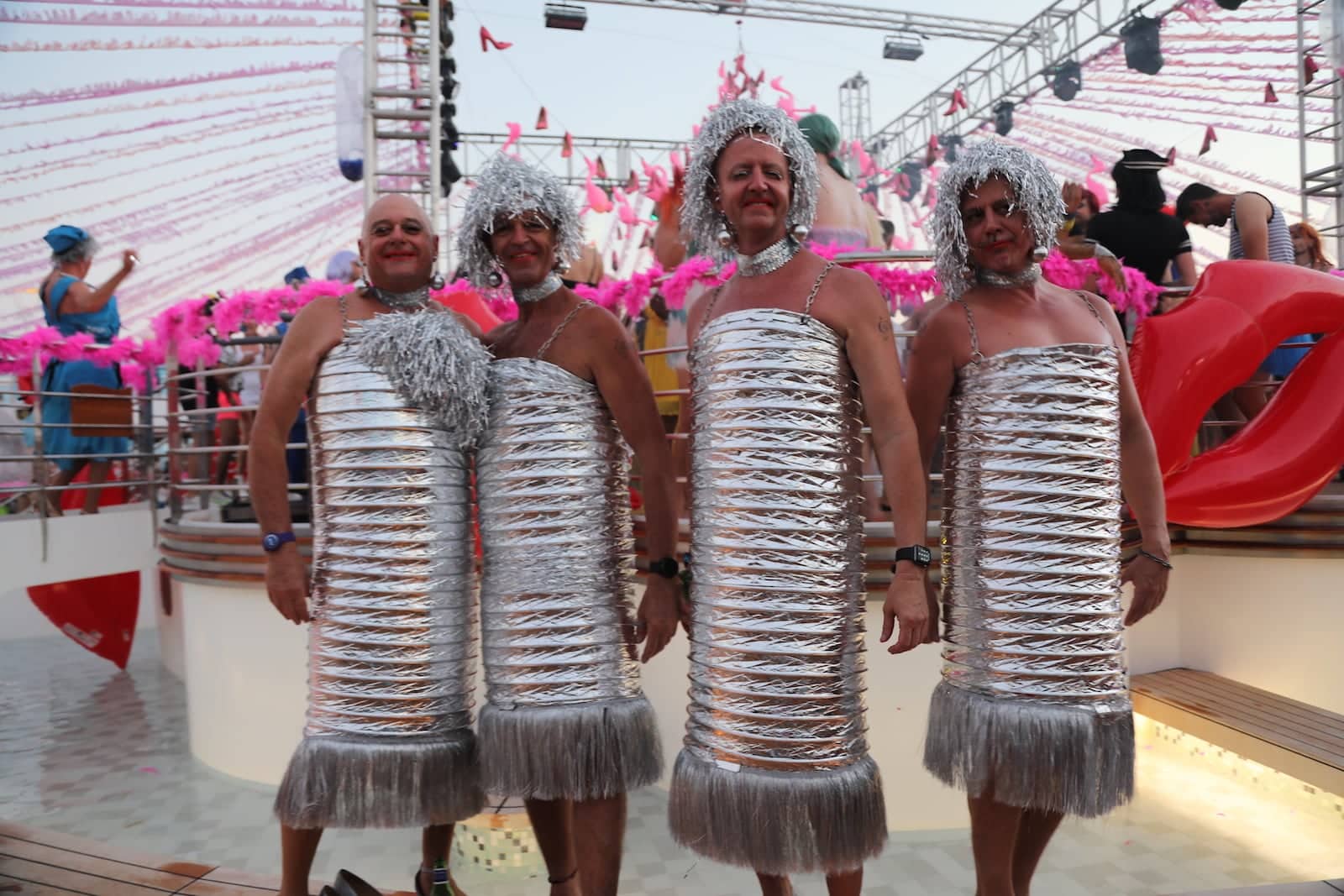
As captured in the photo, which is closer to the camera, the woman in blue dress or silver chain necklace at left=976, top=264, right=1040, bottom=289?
silver chain necklace at left=976, top=264, right=1040, bottom=289

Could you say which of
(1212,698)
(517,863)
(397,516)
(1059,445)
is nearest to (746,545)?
(1059,445)

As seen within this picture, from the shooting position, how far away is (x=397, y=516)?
1.73 meters

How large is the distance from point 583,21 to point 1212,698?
9.49m

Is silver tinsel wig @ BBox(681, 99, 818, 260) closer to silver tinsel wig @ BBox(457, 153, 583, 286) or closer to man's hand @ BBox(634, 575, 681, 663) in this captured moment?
silver tinsel wig @ BBox(457, 153, 583, 286)

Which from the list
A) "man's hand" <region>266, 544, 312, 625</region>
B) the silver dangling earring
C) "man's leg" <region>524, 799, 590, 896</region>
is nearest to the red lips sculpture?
the silver dangling earring

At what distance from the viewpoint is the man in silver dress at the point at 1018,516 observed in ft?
Result: 5.06

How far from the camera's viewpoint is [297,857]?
1799 millimetres

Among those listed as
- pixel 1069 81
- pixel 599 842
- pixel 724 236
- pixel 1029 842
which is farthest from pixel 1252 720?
pixel 1069 81

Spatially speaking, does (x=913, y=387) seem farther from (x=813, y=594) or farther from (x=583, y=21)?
(x=583, y=21)

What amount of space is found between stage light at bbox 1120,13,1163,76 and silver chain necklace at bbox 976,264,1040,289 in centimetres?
930

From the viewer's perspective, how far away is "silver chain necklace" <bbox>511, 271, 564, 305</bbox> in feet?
5.93

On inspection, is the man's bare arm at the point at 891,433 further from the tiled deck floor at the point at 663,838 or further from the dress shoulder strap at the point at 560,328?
the tiled deck floor at the point at 663,838

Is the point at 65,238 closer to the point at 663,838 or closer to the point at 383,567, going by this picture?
the point at 383,567

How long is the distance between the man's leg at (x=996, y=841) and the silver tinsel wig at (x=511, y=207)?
1239 mm
